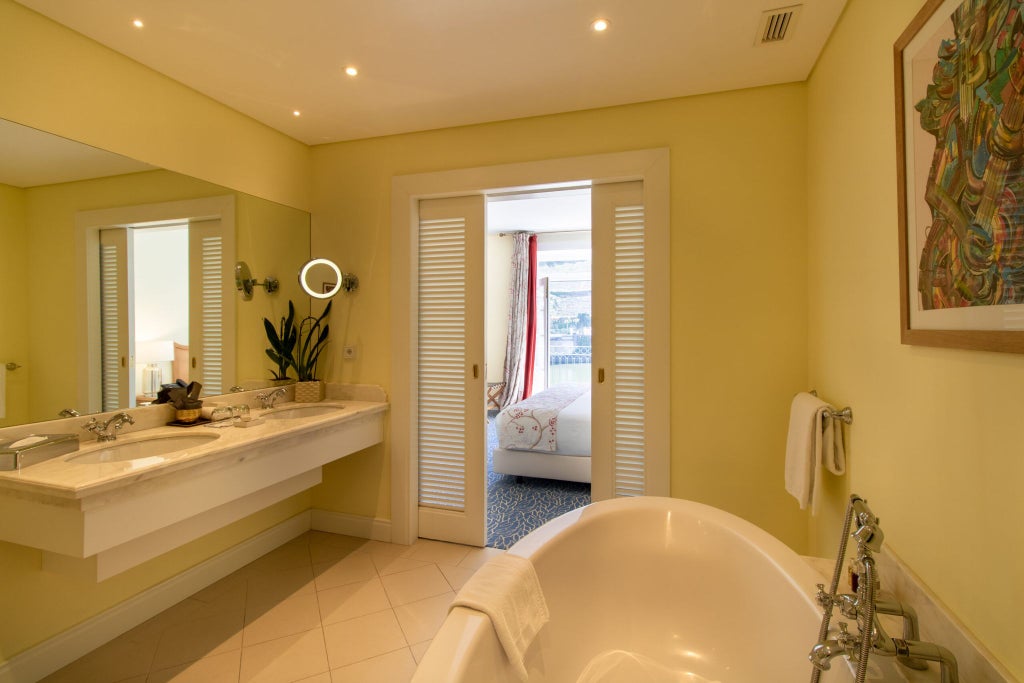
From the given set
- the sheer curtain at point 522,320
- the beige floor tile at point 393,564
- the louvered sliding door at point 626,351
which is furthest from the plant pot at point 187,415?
the sheer curtain at point 522,320

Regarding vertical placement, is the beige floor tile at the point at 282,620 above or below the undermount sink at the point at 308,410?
below

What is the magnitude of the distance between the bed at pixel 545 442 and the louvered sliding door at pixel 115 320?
2405mm

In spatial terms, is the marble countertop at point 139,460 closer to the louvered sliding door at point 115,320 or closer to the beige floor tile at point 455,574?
the louvered sliding door at point 115,320

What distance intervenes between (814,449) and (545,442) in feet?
6.76

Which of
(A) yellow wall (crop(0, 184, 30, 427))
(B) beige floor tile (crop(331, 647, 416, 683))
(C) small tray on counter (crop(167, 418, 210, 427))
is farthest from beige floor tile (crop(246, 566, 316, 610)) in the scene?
(A) yellow wall (crop(0, 184, 30, 427))

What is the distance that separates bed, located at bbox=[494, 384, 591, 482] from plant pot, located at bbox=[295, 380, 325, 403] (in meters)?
1.48

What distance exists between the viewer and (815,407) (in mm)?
1653

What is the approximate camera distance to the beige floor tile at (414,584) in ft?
7.21

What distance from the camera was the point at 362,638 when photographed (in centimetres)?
192

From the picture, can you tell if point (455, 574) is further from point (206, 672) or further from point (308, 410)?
point (308, 410)

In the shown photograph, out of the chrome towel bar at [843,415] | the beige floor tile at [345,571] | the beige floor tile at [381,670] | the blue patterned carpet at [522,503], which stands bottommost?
the beige floor tile at [381,670]

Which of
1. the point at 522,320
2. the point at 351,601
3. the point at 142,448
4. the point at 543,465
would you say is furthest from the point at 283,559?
the point at 522,320

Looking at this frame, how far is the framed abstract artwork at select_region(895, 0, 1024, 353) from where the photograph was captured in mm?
756

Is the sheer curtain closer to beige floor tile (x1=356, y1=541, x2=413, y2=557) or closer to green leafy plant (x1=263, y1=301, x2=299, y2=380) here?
beige floor tile (x1=356, y1=541, x2=413, y2=557)
